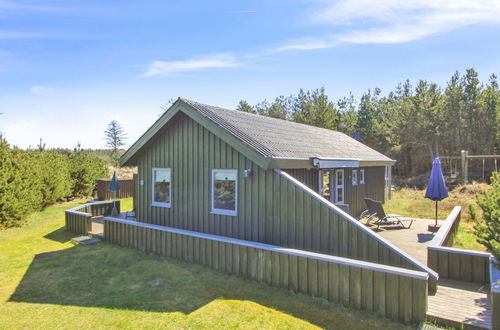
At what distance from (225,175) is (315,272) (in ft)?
Answer: 12.3

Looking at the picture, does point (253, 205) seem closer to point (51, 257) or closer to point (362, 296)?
point (362, 296)

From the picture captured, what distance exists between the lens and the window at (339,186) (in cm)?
1085

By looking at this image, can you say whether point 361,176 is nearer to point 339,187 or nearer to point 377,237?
point 339,187

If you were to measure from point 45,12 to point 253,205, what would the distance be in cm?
1030

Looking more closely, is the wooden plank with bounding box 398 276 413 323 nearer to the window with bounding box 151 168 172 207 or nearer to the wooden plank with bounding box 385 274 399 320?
the wooden plank with bounding box 385 274 399 320

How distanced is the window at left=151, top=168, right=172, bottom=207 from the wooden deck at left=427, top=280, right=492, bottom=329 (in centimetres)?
746

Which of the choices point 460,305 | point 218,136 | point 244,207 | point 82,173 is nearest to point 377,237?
point 460,305

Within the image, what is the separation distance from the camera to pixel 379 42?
1416 centimetres

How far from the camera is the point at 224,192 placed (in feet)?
27.3

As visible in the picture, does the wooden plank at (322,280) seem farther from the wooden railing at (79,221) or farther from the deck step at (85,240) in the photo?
the wooden railing at (79,221)

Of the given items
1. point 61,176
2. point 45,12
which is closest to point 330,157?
point 45,12

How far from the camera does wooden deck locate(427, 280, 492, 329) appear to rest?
4.44 meters

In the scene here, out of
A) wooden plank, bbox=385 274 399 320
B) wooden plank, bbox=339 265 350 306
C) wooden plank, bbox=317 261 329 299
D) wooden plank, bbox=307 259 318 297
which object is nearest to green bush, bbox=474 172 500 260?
wooden plank, bbox=385 274 399 320

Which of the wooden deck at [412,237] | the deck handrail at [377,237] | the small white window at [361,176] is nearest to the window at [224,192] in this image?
the deck handrail at [377,237]
